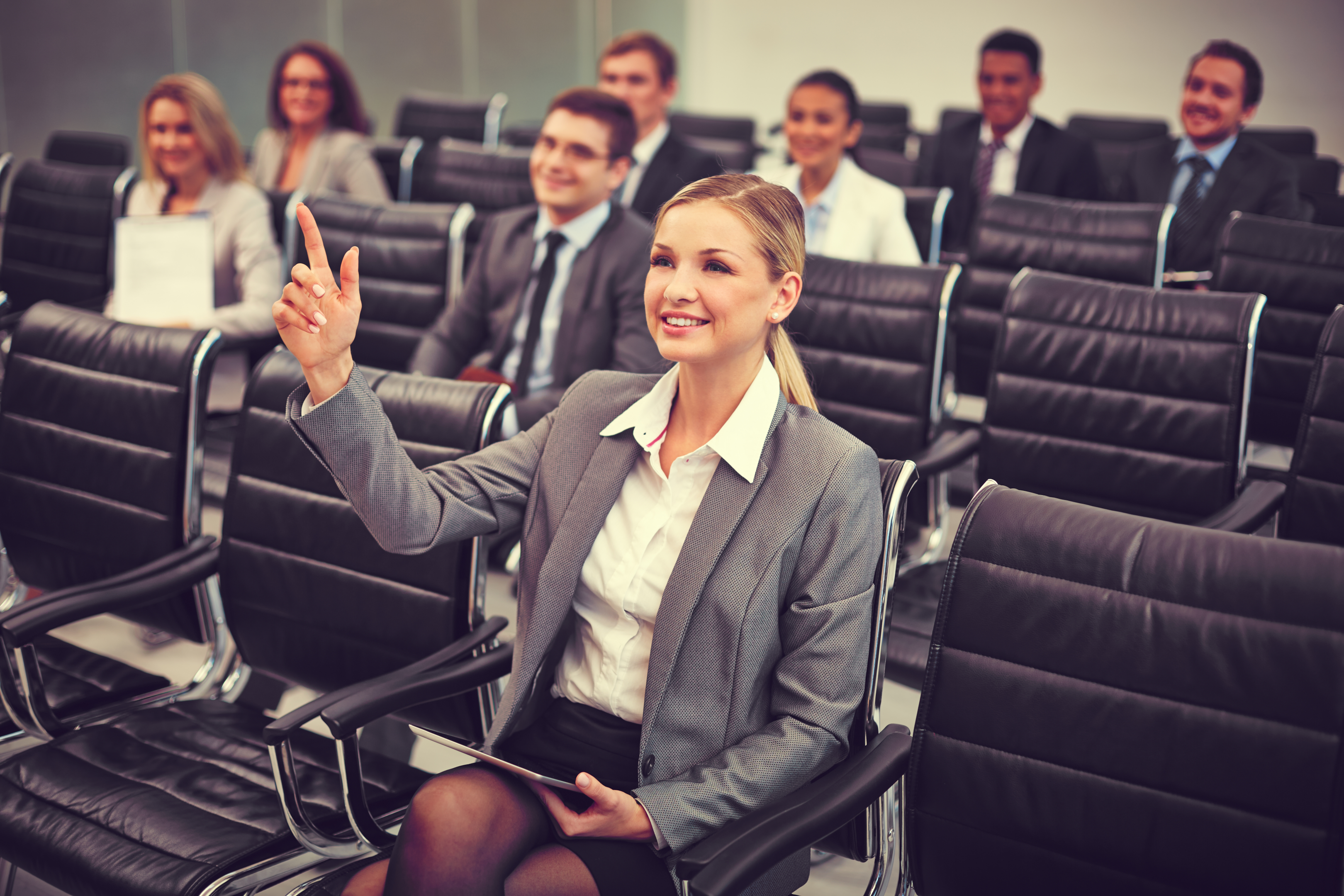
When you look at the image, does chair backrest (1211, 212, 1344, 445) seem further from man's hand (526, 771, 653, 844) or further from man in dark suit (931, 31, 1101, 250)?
man's hand (526, 771, 653, 844)

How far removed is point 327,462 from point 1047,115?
670 cm

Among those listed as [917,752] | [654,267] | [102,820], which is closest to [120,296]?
[102,820]

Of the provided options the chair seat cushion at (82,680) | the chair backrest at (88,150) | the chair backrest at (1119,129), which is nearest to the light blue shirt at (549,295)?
the chair seat cushion at (82,680)

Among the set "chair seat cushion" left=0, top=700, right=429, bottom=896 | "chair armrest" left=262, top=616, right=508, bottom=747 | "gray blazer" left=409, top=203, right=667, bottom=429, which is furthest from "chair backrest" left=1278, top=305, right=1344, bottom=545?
"chair seat cushion" left=0, top=700, right=429, bottom=896

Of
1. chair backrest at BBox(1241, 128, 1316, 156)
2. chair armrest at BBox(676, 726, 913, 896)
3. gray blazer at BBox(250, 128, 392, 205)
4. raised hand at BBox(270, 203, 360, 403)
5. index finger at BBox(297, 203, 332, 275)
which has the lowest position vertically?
chair armrest at BBox(676, 726, 913, 896)

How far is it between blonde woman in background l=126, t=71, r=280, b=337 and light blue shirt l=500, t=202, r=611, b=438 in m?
0.85

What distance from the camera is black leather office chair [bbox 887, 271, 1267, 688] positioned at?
2160 millimetres

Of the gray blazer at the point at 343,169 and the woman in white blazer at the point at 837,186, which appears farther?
the gray blazer at the point at 343,169

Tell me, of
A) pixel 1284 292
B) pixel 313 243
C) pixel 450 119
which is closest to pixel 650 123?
pixel 450 119

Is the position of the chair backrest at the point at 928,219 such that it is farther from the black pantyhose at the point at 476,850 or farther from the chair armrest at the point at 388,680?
the black pantyhose at the point at 476,850

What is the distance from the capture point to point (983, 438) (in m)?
2.38

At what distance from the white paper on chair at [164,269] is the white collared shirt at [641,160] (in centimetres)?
150

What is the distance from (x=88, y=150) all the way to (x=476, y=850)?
4.75 meters

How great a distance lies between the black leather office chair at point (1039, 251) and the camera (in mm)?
3025
